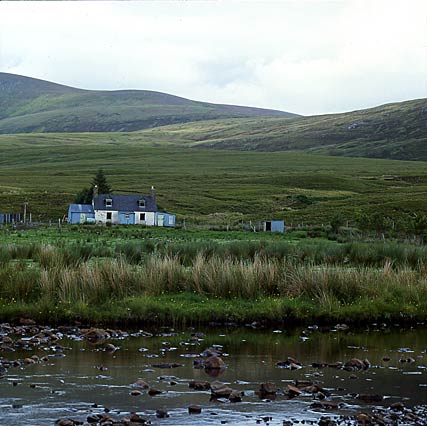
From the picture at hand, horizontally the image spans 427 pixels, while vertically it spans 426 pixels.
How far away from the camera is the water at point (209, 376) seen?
14.2 m

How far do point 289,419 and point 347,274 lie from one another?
12.2 m

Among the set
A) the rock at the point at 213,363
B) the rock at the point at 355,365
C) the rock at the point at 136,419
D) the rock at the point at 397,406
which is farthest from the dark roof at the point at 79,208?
the rock at the point at 136,419

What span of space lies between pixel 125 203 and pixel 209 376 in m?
84.4

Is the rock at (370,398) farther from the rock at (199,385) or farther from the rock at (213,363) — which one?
the rock at (213,363)

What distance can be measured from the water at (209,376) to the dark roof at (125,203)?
77392 millimetres

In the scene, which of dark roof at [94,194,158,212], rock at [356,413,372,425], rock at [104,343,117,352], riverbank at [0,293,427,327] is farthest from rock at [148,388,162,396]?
dark roof at [94,194,158,212]

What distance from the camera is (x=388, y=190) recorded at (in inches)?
5733

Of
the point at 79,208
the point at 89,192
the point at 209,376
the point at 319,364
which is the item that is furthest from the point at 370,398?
the point at 89,192

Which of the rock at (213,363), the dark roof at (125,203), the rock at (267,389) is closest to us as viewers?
the rock at (267,389)

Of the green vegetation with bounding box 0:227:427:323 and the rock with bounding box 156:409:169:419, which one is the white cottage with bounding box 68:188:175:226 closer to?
the green vegetation with bounding box 0:227:427:323

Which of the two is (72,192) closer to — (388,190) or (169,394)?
(388,190)

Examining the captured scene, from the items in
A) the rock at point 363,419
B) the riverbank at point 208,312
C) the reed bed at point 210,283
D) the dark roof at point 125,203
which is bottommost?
the rock at point 363,419

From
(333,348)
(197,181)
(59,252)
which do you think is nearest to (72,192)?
(197,181)

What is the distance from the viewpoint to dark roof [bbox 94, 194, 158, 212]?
99.1m
